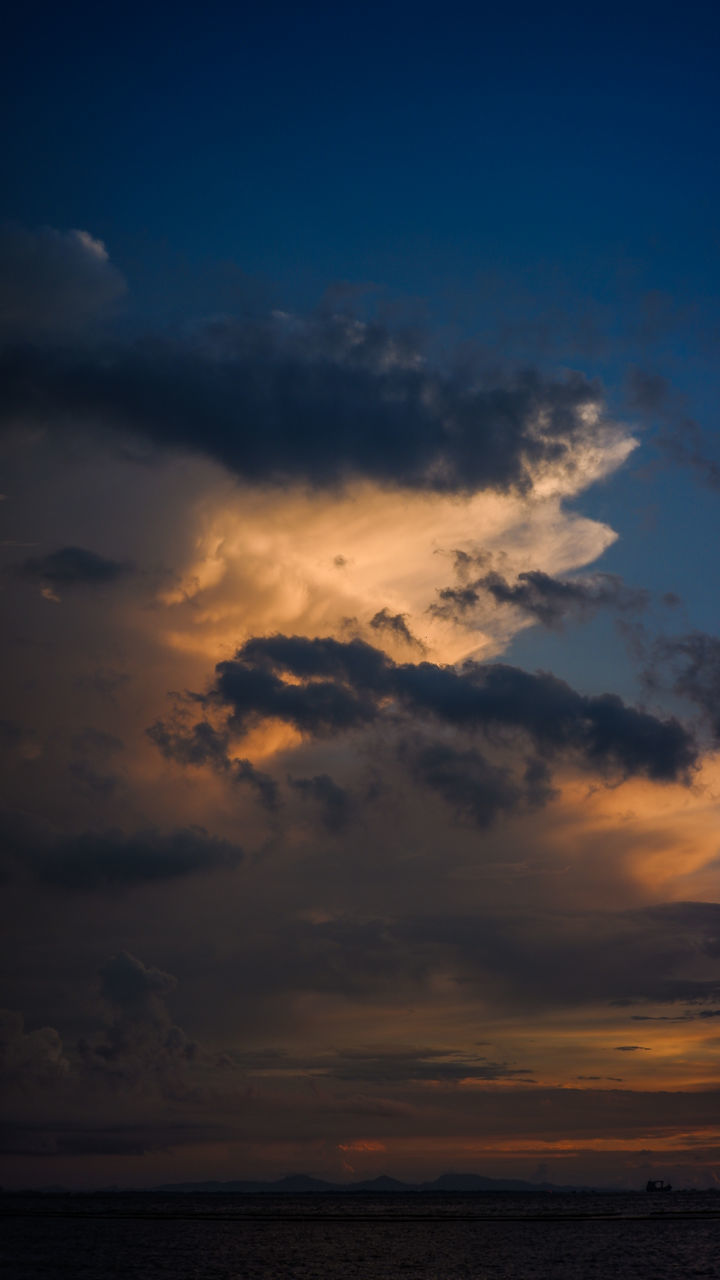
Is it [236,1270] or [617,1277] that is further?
[236,1270]

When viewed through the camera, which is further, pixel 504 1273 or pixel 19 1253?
pixel 19 1253

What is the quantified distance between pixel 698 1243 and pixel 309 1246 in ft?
239

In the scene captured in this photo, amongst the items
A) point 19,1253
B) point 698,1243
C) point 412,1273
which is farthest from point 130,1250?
point 698,1243

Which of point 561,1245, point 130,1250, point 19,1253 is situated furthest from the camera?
point 561,1245

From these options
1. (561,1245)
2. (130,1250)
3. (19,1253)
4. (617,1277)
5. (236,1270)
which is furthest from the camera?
(561,1245)

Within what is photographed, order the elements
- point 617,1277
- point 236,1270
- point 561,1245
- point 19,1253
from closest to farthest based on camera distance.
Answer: point 617,1277 < point 236,1270 < point 19,1253 < point 561,1245

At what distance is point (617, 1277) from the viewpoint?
400 ft

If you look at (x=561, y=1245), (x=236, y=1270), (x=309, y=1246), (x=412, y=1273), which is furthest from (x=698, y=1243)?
(x=236, y=1270)

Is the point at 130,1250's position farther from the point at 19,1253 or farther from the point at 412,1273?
the point at 412,1273

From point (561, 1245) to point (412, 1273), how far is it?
232ft

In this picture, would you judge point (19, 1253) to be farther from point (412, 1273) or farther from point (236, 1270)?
point (412, 1273)

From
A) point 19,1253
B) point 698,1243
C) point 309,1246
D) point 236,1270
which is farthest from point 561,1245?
point 19,1253

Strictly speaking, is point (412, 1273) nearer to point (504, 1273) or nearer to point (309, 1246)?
point (504, 1273)

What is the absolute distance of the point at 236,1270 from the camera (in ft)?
432
